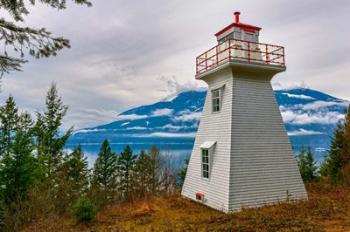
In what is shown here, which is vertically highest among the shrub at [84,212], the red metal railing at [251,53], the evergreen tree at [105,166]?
the red metal railing at [251,53]

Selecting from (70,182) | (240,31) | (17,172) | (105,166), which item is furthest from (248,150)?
(105,166)

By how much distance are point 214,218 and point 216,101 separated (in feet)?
18.5

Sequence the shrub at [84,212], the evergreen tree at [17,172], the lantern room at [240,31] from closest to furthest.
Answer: the shrub at [84,212] < the lantern room at [240,31] < the evergreen tree at [17,172]

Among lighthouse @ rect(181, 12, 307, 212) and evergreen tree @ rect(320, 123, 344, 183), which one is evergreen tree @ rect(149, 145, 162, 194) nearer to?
lighthouse @ rect(181, 12, 307, 212)

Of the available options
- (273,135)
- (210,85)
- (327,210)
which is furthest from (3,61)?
(327,210)

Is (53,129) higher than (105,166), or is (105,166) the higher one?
(53,129)

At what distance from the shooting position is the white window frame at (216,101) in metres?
12.0

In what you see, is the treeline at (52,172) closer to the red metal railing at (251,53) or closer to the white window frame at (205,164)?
the white window frame at (205,164)

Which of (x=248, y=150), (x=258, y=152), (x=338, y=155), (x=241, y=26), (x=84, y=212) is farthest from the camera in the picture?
(x=338, y=155)

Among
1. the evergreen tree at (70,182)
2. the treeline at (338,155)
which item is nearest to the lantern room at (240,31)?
the treeline at (338,155)

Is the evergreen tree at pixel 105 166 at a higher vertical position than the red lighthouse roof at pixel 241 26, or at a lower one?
lower

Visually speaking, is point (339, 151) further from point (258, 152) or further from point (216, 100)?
point (216, 100)

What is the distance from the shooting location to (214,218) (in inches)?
367

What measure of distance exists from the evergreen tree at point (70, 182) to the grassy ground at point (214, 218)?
167 inches
